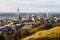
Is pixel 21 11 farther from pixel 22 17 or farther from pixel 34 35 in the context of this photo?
pixel 34 35

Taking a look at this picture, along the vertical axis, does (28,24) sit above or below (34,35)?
above
